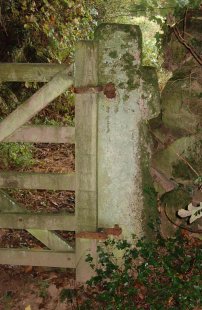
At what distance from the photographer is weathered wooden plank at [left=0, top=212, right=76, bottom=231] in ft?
11.1

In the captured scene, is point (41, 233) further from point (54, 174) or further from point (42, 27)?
point (42, 27)

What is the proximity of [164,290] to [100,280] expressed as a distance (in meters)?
0.58

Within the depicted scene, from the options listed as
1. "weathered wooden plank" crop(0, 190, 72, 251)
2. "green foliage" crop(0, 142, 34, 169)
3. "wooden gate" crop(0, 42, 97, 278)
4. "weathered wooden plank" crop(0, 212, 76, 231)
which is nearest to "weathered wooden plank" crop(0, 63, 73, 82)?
"wooden gate" crop(0, 42, 97, 278)

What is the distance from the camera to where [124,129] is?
10.4 feet

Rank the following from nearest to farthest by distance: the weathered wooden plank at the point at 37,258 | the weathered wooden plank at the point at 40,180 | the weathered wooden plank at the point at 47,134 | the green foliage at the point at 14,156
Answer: the weathered wooden plank at the point at 47,134, the weathered wooden plank at the point at 40,180, the weathered wooden plank at the point at 37,258, the green foliage at the point at 14,156

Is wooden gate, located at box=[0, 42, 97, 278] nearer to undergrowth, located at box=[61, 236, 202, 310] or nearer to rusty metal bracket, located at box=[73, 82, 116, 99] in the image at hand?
rusty metal bracket, located at box=[73, 82, 116, 99]

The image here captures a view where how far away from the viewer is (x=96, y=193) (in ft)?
10.7

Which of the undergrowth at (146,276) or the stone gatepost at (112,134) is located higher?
the stone gatepost at (112,134)

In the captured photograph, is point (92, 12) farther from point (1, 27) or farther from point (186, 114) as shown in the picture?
point (186, 114)

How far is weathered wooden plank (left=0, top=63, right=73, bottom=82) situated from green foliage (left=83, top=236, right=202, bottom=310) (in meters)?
1.52

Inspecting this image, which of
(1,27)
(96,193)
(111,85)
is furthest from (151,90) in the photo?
(1,27)

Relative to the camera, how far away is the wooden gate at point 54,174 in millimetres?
3104

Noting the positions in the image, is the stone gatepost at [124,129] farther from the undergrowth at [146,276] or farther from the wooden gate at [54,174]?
the undergrowth at [146,276]

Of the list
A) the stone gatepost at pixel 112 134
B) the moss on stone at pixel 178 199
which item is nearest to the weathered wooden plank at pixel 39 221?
the stone gatepost at pixel 112 134
